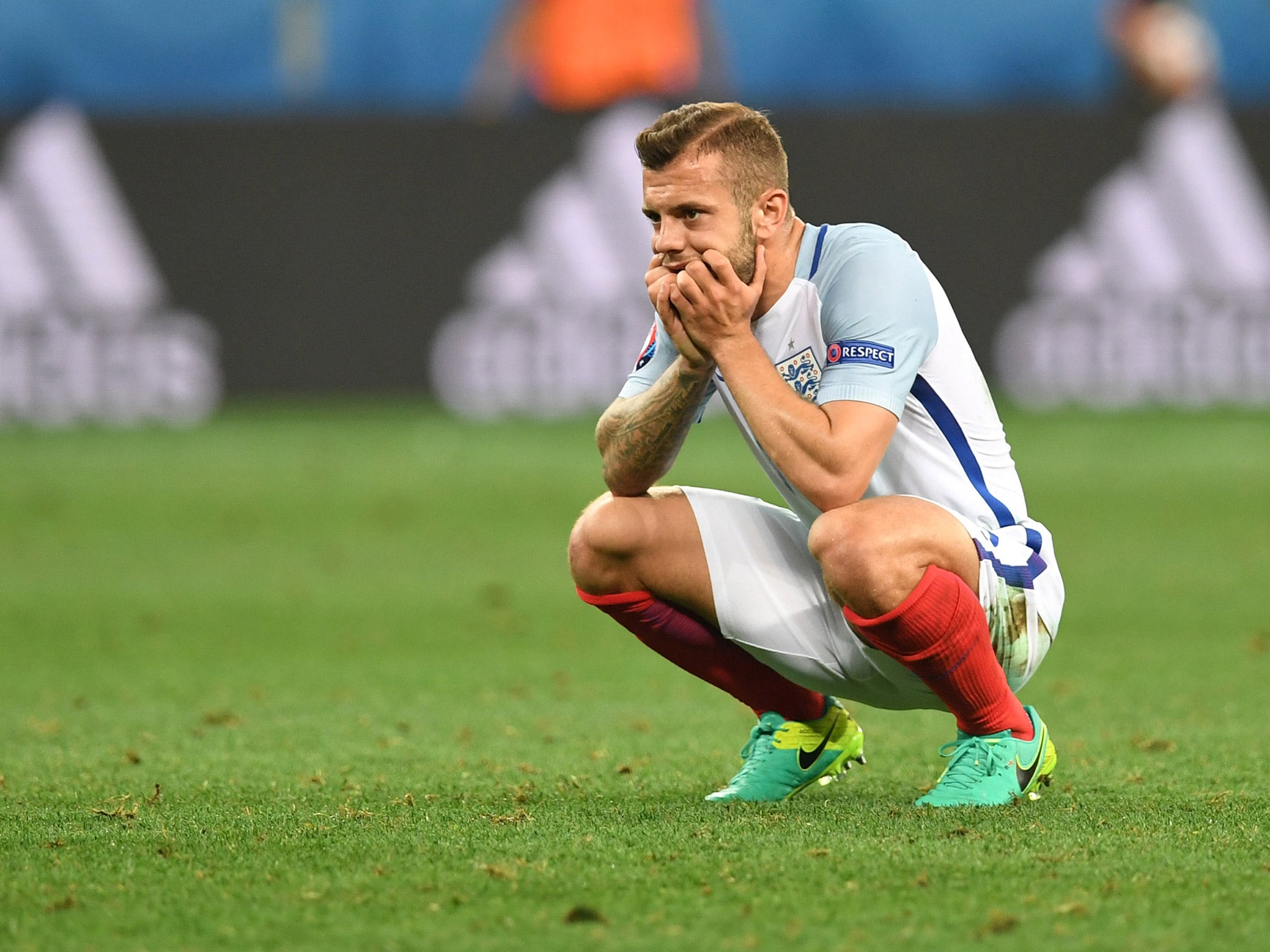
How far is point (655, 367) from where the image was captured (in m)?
3.98

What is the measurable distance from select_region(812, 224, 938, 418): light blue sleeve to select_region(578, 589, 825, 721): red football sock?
62 cm

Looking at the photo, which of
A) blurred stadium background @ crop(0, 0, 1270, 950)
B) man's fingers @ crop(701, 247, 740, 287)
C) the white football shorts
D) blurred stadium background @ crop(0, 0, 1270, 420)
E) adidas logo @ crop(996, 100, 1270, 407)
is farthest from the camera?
adidas logo @ crop(996, 100, 1270, 407)

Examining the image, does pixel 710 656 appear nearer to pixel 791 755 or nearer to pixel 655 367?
pixel 791 755

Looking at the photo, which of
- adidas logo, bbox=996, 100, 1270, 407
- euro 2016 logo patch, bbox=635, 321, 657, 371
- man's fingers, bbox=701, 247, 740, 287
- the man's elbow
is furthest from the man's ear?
adidas logo, bbox=996, 100, 1270, 407

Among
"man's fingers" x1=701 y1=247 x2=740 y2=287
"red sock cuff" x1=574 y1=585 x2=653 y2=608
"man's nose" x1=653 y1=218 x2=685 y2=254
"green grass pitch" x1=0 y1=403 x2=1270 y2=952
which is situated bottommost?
"green grass pitch" x1=0 y1=403 x2=1270 y2=952

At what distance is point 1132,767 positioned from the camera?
164 inches

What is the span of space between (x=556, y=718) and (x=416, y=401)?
773cm

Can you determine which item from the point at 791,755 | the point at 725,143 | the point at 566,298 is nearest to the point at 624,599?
the point at 791,755

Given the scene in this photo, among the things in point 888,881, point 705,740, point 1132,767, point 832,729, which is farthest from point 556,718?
point 888,881

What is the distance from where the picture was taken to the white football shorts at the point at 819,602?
12.2 ft

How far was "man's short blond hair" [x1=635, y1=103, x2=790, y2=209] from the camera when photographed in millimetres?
3617

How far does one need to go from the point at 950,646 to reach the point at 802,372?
646 millimetres

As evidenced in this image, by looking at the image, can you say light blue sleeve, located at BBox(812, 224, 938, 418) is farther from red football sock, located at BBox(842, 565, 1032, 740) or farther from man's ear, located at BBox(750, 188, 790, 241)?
red football sock, located at BBox(842, 565, 1032, 740)

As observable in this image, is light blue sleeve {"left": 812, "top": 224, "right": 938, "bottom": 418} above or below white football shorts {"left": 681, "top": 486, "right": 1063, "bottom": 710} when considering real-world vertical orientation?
above
